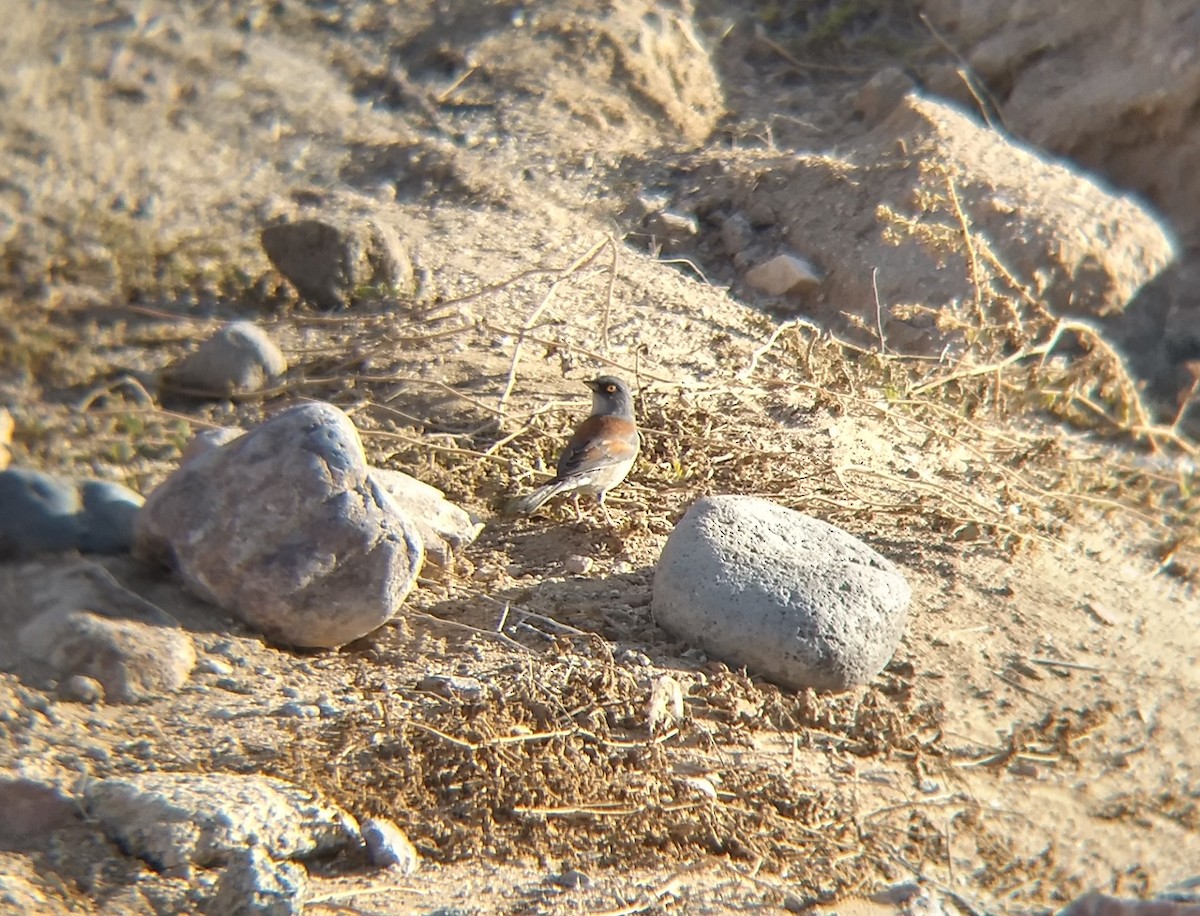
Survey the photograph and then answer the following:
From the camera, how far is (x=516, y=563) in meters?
4.70

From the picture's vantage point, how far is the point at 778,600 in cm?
413

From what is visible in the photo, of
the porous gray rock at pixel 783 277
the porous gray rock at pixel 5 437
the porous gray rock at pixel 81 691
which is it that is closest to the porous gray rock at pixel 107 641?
the porous gray rock at pixel 81 691

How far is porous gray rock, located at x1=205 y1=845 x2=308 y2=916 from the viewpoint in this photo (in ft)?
9.39

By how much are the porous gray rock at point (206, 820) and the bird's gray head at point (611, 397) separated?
7.79ft

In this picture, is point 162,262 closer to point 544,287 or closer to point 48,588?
point 544,287

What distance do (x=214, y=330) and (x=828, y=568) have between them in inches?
115

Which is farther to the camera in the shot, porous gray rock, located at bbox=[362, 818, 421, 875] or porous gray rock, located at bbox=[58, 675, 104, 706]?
porous gray rock, located at bbox=[58, 675, 104, 706]

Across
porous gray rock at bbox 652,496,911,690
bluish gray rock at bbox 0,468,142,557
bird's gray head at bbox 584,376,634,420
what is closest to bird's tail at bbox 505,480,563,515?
bird's gray head at bbox 584,376,634,420

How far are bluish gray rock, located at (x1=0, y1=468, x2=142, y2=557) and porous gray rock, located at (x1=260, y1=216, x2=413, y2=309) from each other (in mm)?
2106

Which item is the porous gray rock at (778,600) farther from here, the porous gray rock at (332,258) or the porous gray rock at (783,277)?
the porous gray rock at (783,277)

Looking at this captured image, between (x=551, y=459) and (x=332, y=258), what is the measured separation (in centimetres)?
148

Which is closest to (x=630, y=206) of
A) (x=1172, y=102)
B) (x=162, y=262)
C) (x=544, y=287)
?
(x=544, y=287)

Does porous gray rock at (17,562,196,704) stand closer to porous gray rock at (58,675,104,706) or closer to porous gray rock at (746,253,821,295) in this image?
porous gray rock at (58,675,104,706)

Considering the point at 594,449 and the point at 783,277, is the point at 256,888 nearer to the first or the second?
the point at 594,449
